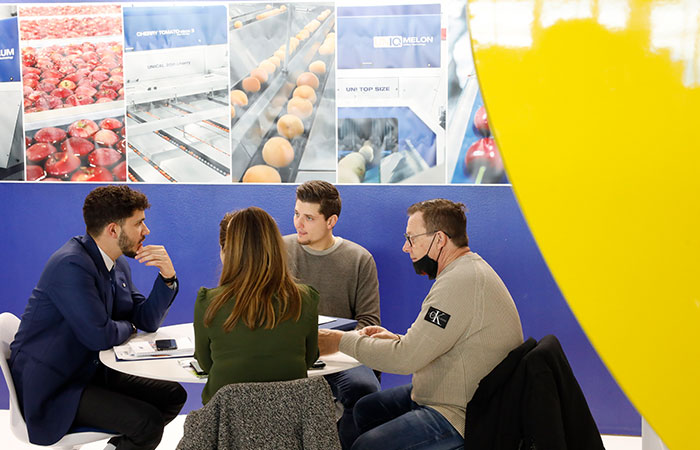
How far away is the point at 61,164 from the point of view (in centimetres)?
377

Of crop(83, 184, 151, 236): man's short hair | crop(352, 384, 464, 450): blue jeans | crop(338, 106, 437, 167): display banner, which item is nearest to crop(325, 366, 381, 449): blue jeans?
crop(352, 384, 464, 450): blue jeans

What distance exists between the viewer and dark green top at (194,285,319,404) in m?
1.91

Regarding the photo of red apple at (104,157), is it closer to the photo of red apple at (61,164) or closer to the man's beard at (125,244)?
the photo of red apple at (61,164)

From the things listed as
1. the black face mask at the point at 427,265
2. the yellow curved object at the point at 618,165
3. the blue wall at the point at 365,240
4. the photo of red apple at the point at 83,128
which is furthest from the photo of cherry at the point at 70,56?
the yellow curved object at the point at 618,165

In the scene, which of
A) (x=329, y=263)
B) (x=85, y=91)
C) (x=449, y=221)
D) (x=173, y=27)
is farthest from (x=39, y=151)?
(x=449, y=221)

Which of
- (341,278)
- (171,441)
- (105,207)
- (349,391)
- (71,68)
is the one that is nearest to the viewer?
(105,207)

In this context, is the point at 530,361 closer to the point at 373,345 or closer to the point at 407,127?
the point at 373,345

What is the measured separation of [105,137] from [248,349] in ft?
7.55

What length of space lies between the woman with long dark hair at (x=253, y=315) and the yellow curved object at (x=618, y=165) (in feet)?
4.94

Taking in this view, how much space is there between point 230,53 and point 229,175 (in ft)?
2.24

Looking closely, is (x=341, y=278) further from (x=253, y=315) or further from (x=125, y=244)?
(x=253, y=315)

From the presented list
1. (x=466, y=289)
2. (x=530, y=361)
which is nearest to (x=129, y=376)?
(x=466, y=289)

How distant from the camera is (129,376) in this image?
275cm

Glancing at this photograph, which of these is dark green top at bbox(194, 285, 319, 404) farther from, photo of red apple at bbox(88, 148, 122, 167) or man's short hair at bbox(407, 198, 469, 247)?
photo of red apple at bbox(88, 148, 122, 167)
